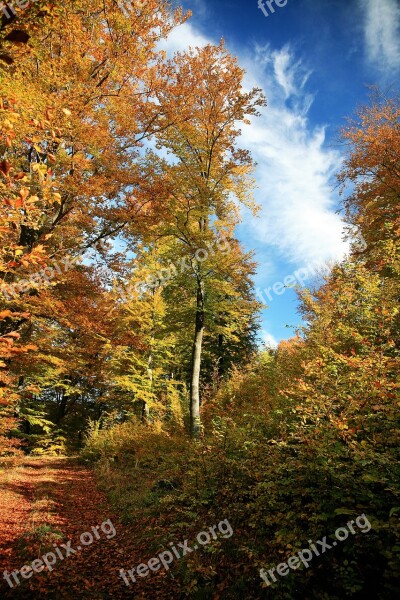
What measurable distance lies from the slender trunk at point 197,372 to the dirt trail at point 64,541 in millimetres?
3335

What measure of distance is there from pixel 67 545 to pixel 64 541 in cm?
19

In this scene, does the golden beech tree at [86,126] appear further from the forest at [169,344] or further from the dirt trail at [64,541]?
the dirt trail at [64,541]

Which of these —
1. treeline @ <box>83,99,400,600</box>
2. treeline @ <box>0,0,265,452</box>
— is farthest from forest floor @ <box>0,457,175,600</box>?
treeline @ <box>0,0,265,452</box>

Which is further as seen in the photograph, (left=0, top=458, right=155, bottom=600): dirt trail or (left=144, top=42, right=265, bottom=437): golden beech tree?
(left=144, top=42, right=265, bottom=437): golden beech tree

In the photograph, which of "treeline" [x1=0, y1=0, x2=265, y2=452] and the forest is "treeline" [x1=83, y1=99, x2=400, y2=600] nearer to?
the forest

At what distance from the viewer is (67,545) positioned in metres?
5.56

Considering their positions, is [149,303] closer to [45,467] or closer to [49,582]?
[45,467]

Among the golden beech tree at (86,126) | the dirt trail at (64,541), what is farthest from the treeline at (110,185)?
the dirt trail at (64,541)

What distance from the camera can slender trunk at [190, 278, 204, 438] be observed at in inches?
415

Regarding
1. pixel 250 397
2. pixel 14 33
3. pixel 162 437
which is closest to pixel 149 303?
pixel 162 437

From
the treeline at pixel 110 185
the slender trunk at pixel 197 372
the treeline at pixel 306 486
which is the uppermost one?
the treeline at pixel 110 185

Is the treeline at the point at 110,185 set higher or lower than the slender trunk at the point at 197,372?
higher

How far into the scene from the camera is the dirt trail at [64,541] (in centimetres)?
430

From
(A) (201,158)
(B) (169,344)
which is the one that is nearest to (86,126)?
(A) (201,158)
